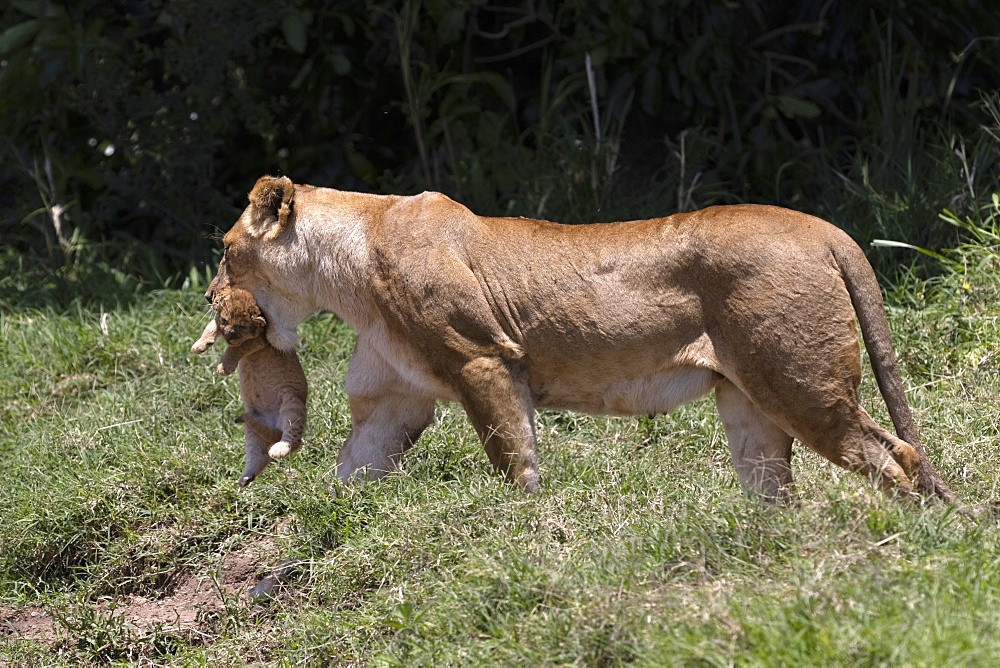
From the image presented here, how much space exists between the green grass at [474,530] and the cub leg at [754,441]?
106mm

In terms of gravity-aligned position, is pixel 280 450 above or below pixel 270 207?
below

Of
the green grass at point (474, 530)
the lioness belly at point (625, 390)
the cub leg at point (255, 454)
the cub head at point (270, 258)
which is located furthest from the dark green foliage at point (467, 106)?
the cub leg at point (255, 454)

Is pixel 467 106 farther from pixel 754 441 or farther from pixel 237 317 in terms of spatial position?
pixel 754 441

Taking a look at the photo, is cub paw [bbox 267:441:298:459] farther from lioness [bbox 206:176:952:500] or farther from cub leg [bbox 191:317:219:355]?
cub leg [bbox 191:317:219:355]

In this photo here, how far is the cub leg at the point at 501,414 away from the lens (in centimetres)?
470

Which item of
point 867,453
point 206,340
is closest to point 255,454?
point 206,340

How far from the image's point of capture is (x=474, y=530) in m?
4.57

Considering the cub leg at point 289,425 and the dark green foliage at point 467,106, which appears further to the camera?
the dark green foliage at point 467,106

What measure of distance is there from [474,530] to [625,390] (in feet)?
2.45

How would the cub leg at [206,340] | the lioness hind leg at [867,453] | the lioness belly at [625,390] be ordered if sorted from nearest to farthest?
the lioness hind leg at [867,453] → the lioness belly at [625,390] → the cub leg at [206,340]

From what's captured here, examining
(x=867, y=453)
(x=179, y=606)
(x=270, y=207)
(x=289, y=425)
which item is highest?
(x=270, y=207)

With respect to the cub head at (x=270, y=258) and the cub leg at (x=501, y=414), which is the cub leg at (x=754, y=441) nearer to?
the cub leg at (x=501, y=414)

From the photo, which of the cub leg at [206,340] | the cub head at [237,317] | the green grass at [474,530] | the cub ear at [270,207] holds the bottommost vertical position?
the green grass at [474,530]

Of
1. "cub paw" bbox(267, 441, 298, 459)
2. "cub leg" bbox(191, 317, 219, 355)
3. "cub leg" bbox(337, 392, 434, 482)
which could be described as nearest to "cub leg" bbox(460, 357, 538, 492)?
"cub leg" bbox(337, 392, 434, 482)
